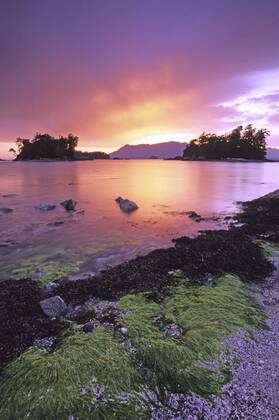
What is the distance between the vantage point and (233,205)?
16969 mm

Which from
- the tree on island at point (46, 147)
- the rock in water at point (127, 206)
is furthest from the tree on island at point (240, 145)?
the rock in water at point (127, 206)

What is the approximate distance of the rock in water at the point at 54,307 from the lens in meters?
4.12

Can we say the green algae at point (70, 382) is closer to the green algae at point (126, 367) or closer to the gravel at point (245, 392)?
the green algae at point (126, 367)

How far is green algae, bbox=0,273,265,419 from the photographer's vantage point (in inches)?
99.7

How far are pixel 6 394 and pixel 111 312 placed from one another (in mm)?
1733

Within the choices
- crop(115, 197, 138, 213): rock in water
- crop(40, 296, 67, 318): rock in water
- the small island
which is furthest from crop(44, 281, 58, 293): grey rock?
the small island

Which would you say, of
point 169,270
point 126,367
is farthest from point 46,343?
point 169,270

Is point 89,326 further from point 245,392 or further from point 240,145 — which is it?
point 240,145

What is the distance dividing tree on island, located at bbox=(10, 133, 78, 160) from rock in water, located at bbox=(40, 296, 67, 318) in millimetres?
136378

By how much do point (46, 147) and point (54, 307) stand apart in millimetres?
137529

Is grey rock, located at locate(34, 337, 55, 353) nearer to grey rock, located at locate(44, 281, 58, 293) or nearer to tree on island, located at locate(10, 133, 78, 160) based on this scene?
grey rock, located at locate(44, 281, 58, 293)

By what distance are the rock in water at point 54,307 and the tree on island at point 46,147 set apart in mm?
136378

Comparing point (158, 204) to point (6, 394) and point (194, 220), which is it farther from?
point (6, 394)

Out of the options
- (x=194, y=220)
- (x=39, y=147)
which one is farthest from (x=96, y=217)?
(x=39, y=147)
